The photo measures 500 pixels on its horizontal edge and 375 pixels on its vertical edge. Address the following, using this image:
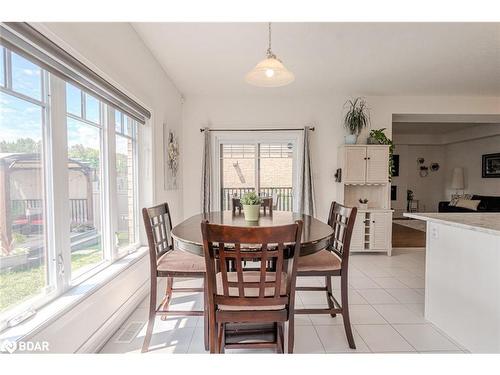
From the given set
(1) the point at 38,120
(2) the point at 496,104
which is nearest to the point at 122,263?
(1) the point at 38,120

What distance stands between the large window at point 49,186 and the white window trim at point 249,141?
7.01ft

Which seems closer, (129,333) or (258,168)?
(129,333)

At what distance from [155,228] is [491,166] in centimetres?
796

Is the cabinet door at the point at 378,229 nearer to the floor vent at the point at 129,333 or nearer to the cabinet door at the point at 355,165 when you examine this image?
the cabinet door at the point at 355,165

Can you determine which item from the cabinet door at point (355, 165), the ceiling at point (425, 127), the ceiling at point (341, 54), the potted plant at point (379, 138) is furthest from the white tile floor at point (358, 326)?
the ceiling at point (425, 127)

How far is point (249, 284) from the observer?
4.73ft

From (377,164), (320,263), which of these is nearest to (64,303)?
(320,263)

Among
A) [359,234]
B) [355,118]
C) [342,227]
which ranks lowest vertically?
[359,234]

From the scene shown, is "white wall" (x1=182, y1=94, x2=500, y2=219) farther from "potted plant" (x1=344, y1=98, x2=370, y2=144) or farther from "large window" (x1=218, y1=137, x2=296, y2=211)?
"large window" (x1=218, y1=137, x2=296, y2=211)

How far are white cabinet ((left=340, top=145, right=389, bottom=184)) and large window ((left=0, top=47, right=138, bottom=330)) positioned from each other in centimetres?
321

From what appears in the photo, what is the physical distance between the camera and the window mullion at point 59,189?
154cm

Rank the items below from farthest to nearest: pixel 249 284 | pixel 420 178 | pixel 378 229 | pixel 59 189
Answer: pixel 420 178 → pixel 378 229 → pixel 59 189 → pixel 249 284

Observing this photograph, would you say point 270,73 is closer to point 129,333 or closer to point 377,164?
point 129,333

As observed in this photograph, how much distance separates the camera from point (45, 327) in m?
1.32
